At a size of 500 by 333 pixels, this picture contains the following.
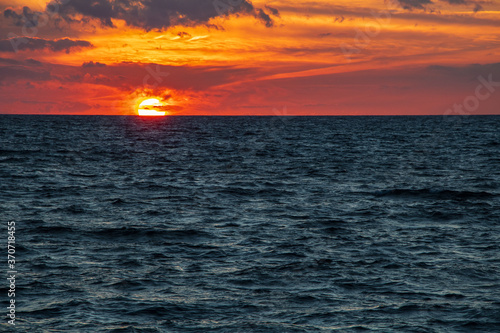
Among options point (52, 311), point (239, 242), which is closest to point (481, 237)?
point (239, 242)

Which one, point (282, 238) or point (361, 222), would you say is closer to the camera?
point (282, 238)

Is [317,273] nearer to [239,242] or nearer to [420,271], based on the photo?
[420,271]

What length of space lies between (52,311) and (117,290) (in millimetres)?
1785

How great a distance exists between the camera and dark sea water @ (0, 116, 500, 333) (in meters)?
12.0

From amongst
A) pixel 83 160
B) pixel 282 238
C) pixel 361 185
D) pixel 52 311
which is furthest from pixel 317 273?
pixel 83 160

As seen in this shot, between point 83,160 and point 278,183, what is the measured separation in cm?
2107

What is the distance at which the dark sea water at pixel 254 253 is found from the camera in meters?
12.0

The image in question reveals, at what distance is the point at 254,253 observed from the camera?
55.5 feet

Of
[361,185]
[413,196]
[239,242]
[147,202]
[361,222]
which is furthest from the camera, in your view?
[361,185]

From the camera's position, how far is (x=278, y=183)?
1312 inches

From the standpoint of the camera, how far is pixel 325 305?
1266 centimetres

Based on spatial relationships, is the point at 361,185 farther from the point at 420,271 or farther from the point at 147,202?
the point at 420,271

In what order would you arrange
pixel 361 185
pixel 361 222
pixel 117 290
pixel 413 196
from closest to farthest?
pixel 117 290, pixel 361 222, pixel 413 196, pixel 361 185

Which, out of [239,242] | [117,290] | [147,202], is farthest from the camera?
[147,202]
